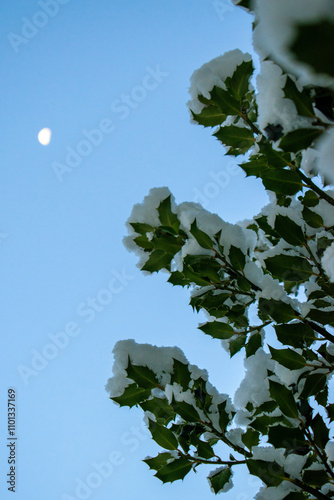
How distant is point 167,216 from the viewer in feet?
5.72

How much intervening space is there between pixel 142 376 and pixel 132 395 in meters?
0.10

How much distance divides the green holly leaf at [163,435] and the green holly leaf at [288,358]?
536mm

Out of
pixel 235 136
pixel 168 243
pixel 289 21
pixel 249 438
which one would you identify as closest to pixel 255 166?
pixel 235 136

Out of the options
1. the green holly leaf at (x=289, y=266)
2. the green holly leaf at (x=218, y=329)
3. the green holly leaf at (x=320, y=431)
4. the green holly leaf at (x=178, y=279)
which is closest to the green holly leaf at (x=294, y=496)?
the green holly leaf at (x=320, y=431)

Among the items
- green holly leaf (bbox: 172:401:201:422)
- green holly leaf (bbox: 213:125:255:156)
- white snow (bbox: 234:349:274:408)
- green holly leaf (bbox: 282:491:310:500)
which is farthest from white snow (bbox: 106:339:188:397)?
green holly leaf (bbox: 213:125:255:156)

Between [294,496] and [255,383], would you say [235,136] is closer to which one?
[255,383]

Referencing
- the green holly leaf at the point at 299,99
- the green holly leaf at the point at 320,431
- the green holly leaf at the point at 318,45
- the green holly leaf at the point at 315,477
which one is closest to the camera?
the green holly leaf at the point at 318,45

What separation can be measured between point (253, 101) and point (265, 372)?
50.7 inches

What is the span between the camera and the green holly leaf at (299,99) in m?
0.85

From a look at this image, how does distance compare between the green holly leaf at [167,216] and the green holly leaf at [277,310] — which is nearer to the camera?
the green holly leaf at [277,310]

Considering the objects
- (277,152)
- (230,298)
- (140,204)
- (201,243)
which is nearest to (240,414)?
(230,298)

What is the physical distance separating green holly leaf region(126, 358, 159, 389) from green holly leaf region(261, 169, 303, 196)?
0.89m

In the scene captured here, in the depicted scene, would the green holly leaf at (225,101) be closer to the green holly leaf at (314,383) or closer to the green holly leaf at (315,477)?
the green holly leaf at (314,383)

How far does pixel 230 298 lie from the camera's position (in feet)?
5.77
